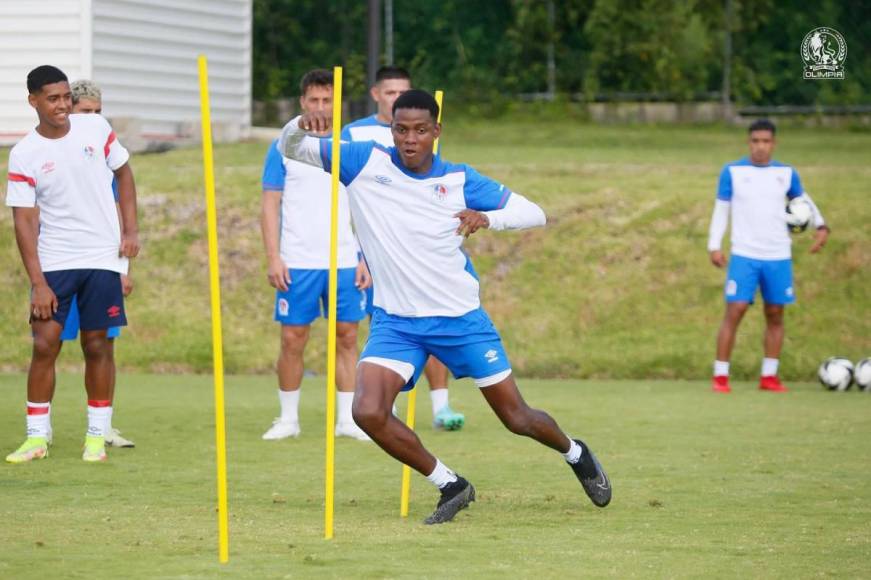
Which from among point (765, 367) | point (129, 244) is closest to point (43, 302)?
point (129, 244)

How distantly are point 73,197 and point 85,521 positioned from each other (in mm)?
2769

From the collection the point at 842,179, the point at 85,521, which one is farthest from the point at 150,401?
the point at 842,179

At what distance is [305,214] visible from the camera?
36.5 ft

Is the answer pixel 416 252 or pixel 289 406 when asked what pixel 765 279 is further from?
pixel 416 252

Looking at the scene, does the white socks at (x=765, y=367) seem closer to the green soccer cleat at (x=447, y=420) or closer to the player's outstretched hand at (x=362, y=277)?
the green soccer cleat at (x=447, y=420)

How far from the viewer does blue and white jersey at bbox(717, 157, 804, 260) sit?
15.1 metres

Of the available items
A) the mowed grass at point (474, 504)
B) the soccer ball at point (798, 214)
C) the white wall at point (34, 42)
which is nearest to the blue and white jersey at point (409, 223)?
the mowed grass at point (474, 504)

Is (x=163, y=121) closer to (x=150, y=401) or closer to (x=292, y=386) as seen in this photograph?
(x=150, y=401)

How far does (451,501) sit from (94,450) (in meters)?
2.99

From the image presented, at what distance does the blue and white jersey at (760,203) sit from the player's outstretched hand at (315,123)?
8.04 metres

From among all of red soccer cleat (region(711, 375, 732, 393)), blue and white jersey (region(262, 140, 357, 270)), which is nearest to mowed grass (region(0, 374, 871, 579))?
blue and white jersey (region(262, 140, 357, 270))

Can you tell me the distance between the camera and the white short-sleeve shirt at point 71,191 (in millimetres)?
9625

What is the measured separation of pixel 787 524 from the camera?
7648 mm

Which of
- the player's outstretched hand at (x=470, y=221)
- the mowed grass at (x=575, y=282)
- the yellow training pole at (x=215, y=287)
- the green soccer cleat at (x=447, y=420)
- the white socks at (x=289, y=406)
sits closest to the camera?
the yellow training pole at (x=215, y=287)
